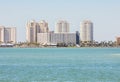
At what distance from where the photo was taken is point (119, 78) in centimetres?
5141

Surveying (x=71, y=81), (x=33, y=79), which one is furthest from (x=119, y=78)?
(x=33, y=79)

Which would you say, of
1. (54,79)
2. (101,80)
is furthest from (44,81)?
(101,80)

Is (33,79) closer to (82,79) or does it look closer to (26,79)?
(26,79)

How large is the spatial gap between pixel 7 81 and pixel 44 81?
381 cm

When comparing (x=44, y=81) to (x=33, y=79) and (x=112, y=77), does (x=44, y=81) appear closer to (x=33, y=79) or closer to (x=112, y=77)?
(x=33, y=79)

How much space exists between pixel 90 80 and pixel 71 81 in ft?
7.63

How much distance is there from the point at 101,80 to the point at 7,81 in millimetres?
9928

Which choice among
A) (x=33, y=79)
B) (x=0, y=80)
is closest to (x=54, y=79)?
(x=33, y=79)

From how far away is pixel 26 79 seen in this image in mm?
50812

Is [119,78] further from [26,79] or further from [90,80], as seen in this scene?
[26,79]

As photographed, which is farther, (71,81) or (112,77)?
(112,77)

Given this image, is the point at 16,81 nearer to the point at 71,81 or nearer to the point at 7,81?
the point at 7,81

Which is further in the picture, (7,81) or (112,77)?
(112,77)

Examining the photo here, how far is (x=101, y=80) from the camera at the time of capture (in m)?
49.9
